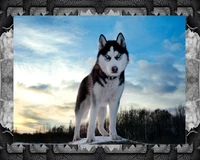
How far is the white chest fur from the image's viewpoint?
325cm

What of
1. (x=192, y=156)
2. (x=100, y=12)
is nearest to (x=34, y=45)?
(x=100, y=12)

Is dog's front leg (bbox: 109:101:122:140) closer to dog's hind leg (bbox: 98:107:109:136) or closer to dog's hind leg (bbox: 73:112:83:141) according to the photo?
dog's hind leg (bbox: 98:107:109:136)

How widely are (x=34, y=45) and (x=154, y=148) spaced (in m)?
→ 1.49

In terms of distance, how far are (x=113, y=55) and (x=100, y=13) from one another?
0.45 metres

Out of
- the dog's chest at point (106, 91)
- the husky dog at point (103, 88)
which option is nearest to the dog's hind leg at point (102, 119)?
the husky dog at point (103, 88)

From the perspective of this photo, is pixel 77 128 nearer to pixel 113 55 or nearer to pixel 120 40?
pixel 113 55

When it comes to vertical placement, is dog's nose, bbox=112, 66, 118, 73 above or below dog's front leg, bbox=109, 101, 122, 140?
above

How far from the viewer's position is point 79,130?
332 cm

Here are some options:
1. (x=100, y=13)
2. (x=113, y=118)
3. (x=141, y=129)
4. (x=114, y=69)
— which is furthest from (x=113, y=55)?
(x=141, y=129)

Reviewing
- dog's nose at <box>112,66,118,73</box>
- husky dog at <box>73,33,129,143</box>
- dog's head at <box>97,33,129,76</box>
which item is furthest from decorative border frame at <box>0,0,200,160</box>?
dog's nose at <box>112,66,118,73</box>

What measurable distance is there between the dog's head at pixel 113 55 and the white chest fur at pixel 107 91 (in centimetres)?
9

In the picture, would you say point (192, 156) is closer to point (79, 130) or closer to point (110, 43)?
point (79, 130)

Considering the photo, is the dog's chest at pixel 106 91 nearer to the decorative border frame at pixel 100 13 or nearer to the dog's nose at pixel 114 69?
the dog's nose at pixel 114 69

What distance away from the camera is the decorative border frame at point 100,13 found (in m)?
3.33
